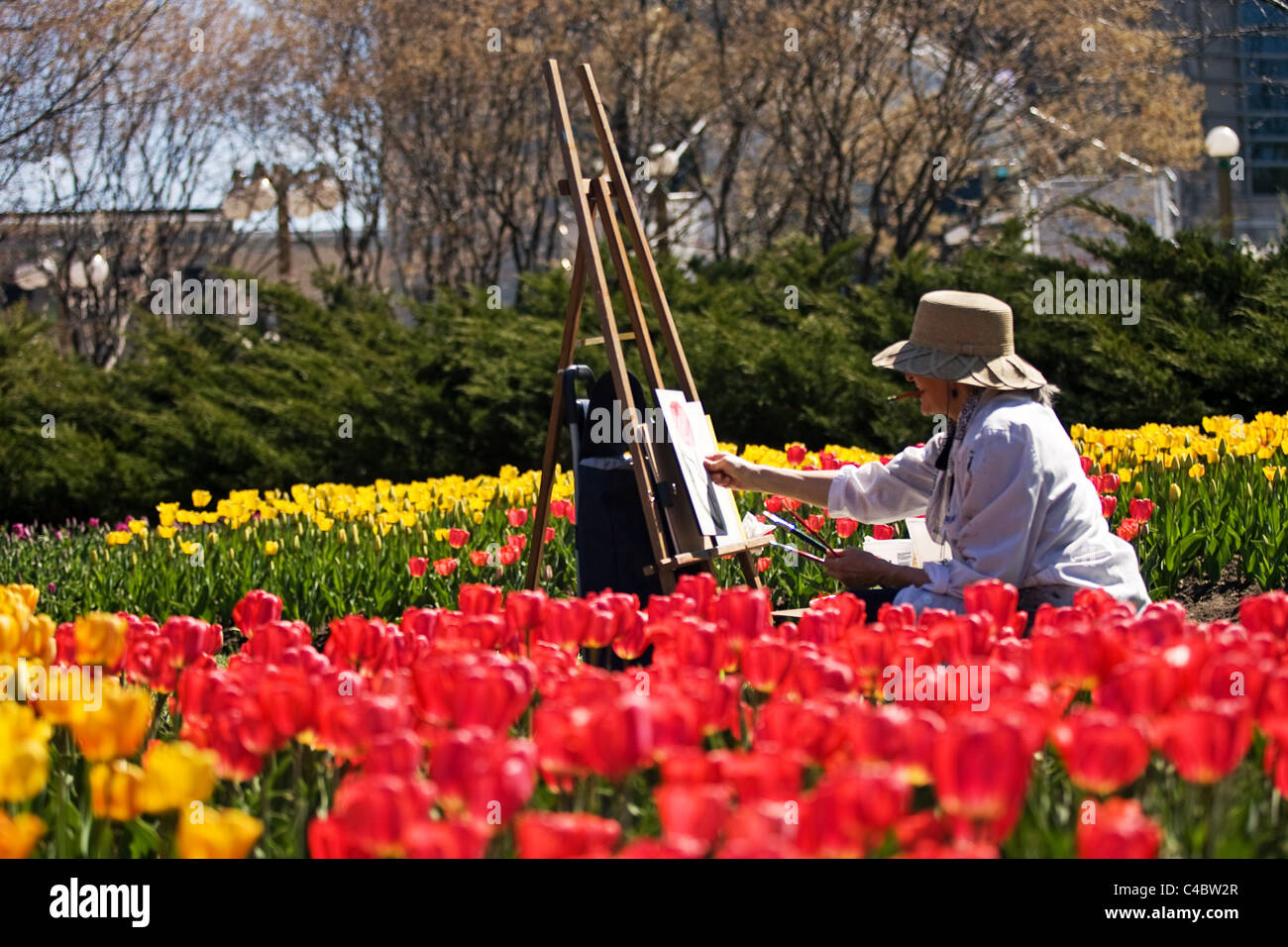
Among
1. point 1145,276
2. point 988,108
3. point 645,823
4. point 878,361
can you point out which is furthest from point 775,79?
point 645,823

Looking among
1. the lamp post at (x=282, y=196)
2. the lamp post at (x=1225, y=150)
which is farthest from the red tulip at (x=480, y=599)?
the lamp post at (x=282, y=196)

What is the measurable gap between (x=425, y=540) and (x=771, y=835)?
15.8ft

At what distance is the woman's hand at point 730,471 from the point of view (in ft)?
13.9

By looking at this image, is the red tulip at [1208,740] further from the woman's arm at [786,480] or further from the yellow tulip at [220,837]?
the woman's arm at [786,480]

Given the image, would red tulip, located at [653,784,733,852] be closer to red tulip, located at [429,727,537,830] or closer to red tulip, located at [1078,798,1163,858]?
red tulip, located at [429,727,537,830]

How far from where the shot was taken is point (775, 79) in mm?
19953

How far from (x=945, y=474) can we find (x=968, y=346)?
0.36 metres

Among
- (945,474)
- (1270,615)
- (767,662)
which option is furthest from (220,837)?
(945,474)

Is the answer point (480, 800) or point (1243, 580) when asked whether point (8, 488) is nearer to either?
point (1243, 580)

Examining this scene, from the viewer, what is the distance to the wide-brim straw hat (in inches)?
139

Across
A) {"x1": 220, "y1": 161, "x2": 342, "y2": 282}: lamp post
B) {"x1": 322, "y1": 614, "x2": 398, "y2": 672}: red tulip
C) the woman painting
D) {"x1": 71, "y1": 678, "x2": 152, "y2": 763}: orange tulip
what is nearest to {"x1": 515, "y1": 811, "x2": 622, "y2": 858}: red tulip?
{"x1": 71, "y1": 678, "x2": 152, "y2": 763}: orange tulip

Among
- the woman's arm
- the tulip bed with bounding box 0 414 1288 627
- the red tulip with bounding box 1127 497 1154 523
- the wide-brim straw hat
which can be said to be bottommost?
the tulip bed with bounding box 0 414 1288 627

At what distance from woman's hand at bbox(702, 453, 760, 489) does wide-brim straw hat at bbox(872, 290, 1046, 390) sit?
754mm

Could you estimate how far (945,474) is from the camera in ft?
12.2
